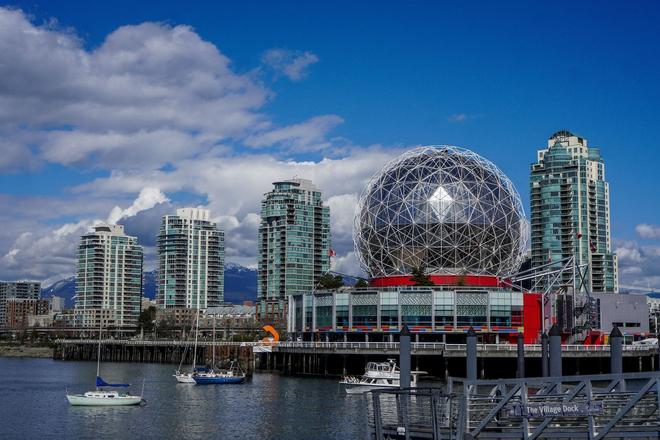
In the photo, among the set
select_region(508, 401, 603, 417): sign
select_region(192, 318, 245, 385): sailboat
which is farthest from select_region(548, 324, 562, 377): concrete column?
select_region(192, 318, 245, 385): sailboat

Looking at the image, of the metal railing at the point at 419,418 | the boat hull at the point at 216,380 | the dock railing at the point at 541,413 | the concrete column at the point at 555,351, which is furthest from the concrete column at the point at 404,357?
the boat hull at the point at 216,380

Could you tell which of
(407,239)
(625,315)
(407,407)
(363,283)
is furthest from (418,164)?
(407,407)

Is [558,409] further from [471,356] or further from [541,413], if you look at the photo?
[471,356]

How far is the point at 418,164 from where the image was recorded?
126 m

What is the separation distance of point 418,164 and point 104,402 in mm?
60905

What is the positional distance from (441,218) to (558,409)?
298ft

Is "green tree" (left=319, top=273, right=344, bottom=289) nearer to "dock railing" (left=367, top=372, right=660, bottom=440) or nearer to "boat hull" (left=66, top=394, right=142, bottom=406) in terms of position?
"boat hull" (left=66, top=394, right=142, bottom=406)

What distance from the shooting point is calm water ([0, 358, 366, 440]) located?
60.3 metres

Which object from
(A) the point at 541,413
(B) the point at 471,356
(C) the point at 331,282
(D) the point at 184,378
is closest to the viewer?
(A) the point at 541,413

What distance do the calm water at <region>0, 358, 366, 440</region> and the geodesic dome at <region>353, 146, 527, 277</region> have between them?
2744cm

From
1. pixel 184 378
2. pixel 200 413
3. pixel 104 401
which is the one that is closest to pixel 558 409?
pixel 200 413

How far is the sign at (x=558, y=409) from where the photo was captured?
30375 millimetres

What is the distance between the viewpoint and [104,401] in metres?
78.8

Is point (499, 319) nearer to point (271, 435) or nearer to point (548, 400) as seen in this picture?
point (271, 435)
